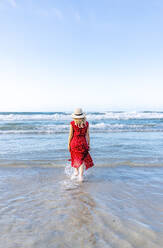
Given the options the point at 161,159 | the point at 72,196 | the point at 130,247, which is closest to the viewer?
the point at 130,247

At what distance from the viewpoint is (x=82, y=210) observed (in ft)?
9.75

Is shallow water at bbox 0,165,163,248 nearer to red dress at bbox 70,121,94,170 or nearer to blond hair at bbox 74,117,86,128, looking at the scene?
red dress at bbox 70,121,94,170

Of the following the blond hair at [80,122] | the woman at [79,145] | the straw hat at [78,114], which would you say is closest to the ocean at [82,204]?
the woman at [79,145]

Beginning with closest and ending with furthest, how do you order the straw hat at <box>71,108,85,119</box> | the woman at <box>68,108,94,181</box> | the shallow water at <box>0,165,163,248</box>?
the shallow water at <box>0,165,163,248</box> < the straw hat at <box>71,108,85,119</box> < the woman at <box>68,108,94,181</box>

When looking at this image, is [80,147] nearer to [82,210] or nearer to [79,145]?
[79,145]

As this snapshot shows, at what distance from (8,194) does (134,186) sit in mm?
2588

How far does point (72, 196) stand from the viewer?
11.6ft

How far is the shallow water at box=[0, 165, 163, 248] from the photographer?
2230mm

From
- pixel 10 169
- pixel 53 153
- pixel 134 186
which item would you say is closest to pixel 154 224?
pixel 134 186

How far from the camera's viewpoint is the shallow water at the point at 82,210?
2.23m

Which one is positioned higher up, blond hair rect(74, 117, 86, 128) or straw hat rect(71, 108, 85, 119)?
straw hat rect(71, 108, 85, 119)

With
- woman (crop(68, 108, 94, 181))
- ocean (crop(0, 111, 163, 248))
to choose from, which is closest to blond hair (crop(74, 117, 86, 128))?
woman (crop(68, 108, 94, 181))

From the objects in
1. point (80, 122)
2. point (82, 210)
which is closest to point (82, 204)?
point (82, 210)

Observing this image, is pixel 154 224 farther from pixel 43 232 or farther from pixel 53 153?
pixel 53 153
